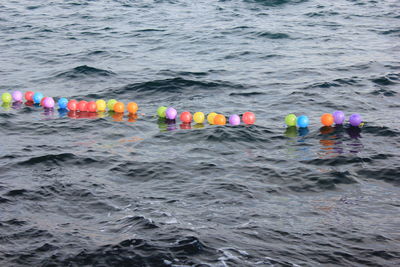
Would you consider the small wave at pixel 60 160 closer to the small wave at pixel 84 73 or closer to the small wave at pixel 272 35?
the small wave at pixel 84 73

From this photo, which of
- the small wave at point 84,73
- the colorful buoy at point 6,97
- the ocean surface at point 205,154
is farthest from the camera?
the small wave at point 84,73

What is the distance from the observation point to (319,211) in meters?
7.90

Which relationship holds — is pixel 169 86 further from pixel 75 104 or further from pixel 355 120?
pixel 355 120

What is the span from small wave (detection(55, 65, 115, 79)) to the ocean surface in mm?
64

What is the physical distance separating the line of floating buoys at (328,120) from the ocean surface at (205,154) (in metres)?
0.22

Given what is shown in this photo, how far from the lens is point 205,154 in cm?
1025

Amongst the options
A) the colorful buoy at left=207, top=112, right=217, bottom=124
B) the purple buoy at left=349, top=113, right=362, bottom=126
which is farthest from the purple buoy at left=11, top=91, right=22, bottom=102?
the purple buoy at left=349, top=113, right=362, bottom=126

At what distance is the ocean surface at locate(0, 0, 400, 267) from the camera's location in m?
7.02

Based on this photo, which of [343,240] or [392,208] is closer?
[343,240]

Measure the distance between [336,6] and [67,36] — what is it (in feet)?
43.4

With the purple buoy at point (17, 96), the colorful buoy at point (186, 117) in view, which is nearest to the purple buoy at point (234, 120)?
the colorful buoy at point (186, 117)

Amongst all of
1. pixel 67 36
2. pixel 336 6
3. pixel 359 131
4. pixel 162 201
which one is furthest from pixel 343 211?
pixel 336 6

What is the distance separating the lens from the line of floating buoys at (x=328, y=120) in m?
11.4

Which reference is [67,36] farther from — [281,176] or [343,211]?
[343,211]
